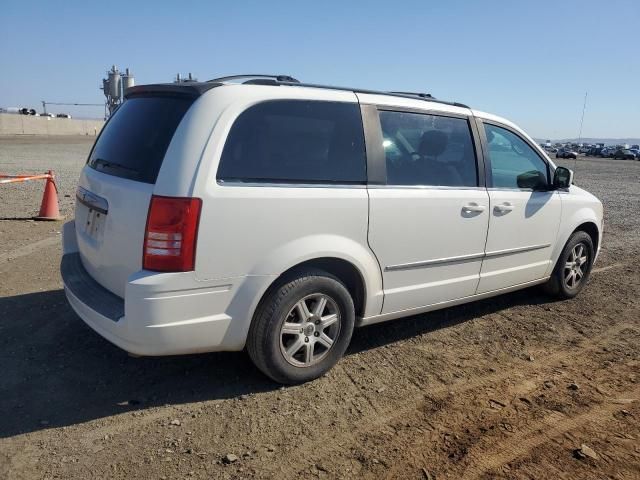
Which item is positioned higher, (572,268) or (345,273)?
(345,273)

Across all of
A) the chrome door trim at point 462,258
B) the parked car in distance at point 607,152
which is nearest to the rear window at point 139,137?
the chrome door trim at point 462,258

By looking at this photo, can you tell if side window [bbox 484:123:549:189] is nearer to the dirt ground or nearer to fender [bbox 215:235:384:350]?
the dirt ground

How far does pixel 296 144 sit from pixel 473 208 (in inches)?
65.1

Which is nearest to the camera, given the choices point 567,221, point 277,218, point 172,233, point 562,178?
point 172,233

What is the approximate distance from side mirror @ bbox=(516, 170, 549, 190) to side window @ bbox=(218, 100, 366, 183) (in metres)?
1.88

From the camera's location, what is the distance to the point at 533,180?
4887 mm

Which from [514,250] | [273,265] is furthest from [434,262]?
[273,265]

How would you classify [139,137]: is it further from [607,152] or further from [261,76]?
[607,152]

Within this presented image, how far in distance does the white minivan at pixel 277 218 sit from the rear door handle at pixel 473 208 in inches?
0.5

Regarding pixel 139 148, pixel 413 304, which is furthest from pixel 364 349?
pixel 139 148

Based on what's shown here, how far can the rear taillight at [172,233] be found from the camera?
293cm

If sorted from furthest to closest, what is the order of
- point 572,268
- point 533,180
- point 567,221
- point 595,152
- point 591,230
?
point 595,152
point 591,230
point 572,268
point 567,221
point 533,180

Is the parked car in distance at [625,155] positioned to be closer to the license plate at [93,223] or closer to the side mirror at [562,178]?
the side mirror at [562,178]

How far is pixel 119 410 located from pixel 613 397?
3.19m
